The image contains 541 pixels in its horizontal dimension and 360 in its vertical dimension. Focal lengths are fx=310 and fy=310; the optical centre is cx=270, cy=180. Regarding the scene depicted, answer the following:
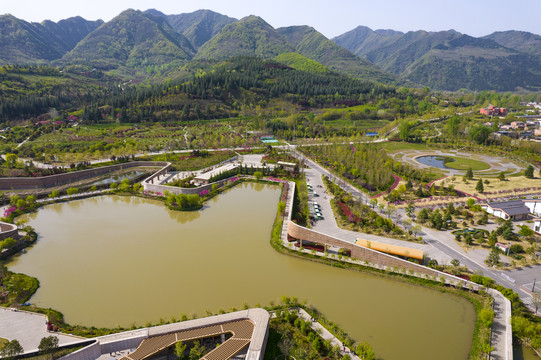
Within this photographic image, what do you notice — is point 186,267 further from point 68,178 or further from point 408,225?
point 68,178

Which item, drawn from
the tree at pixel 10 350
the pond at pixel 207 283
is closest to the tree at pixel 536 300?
the pond at pixel 207 283

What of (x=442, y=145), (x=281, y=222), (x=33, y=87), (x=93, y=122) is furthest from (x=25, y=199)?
(x=33, y=87)

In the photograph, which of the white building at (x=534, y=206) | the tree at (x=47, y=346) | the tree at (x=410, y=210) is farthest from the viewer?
the white building at (x=534, y=206)

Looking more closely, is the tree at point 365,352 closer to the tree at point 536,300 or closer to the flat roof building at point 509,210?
the tree at point 536,300

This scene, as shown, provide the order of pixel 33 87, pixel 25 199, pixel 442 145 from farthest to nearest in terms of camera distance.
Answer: pixel 33 87 < pixel 442 145 < pixel 25 199

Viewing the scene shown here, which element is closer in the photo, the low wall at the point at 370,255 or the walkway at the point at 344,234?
the low wall at the point at 370,255
